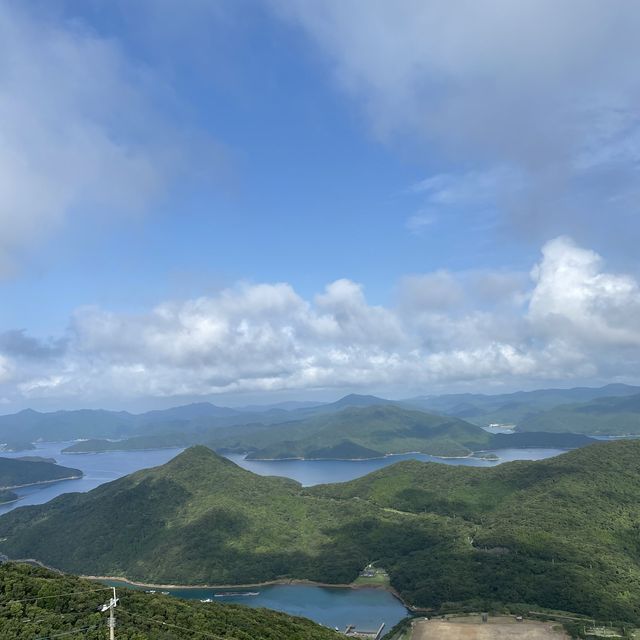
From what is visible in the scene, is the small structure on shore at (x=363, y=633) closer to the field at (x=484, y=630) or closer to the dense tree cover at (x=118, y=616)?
the field at (x=484, y=630)

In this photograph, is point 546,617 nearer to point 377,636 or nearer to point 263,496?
point 377,636

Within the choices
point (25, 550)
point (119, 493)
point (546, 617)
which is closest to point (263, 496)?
point (119, 493)

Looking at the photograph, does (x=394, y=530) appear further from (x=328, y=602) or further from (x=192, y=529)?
(x=192, y=529)

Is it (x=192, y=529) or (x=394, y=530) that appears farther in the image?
(x=192, y=529)

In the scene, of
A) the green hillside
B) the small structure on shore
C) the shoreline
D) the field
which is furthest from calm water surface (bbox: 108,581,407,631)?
the field

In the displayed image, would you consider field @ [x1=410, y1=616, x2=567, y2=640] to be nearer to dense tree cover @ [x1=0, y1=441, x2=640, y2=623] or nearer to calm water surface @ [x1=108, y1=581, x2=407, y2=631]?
dense tree cover @ [x1=0, y1=441, x2=640, y2=623]

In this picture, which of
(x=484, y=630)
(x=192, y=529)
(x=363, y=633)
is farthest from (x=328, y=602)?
(x=192, y=529)
